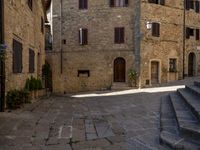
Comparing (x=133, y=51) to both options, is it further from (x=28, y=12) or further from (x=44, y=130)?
(x=44, y=130)

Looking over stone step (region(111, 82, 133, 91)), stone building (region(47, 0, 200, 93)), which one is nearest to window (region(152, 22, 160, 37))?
stone building (region(47, 0, 200, 93))

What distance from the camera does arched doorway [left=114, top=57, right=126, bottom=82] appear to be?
22266 mm

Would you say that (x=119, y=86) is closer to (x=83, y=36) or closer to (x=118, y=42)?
(x=118, y=42)

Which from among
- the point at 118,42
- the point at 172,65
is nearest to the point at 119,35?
the point at 118,42

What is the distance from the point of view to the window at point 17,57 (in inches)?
372

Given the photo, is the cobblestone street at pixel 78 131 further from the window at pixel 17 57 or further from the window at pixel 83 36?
the window at pixel 83 36

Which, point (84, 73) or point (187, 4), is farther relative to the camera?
point (187, 4)

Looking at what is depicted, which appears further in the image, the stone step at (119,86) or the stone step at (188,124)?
the stone step at (119,86)

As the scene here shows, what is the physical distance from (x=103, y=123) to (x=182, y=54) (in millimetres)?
18423

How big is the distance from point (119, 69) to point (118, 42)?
207cm

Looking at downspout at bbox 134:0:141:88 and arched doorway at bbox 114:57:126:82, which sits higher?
downspout at bbox 134:0:141:88

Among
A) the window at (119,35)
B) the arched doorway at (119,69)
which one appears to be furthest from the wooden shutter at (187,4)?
the arched doorway at (119,69)

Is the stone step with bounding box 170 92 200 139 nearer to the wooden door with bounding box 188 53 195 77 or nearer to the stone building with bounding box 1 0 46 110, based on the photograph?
the stone building with bounding box 1 0 46 110

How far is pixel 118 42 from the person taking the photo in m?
22.3
